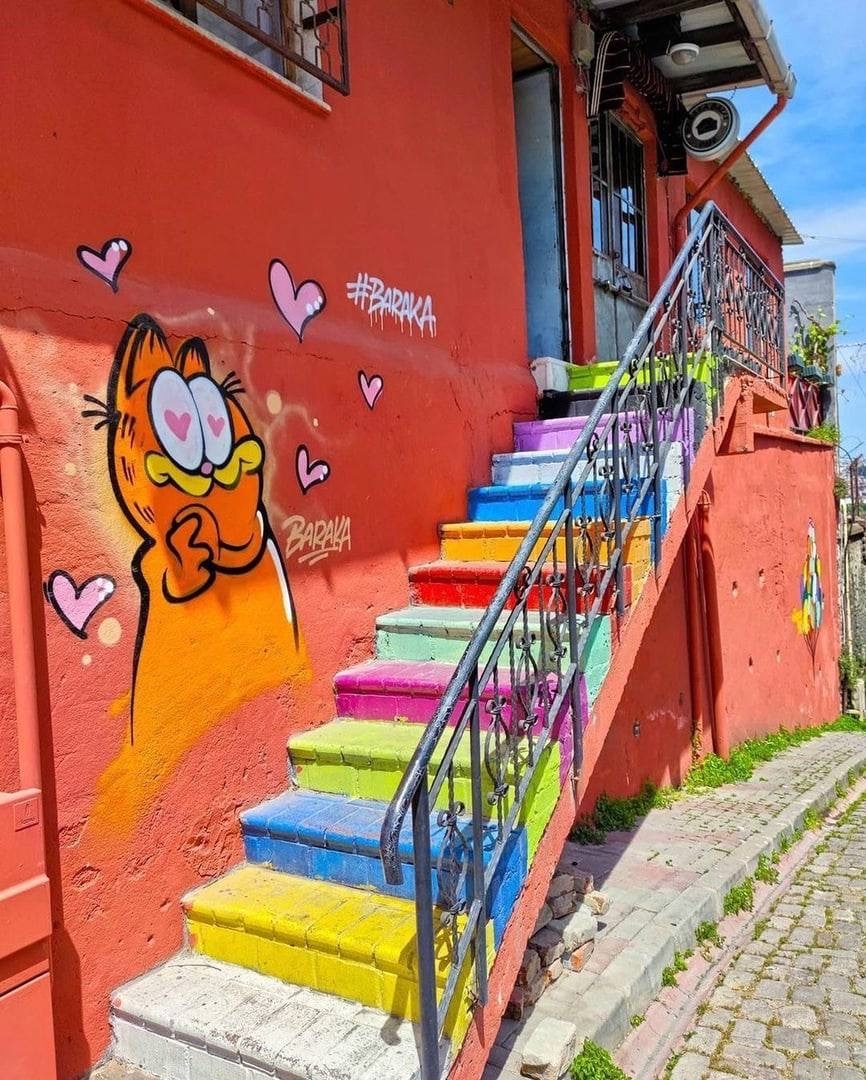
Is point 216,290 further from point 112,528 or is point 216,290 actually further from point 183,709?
point 183,709

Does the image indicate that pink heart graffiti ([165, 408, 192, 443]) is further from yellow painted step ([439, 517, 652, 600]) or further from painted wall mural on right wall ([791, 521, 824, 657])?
painted wall mural on right wall ([791, 521, 824, 657])

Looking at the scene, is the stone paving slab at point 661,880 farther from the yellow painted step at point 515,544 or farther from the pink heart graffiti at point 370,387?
the pink heart graffiti at point 370,387

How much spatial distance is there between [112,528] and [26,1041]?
5.38ft

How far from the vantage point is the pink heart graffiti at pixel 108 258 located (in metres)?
3.15

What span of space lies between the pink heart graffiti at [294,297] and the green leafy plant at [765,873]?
448 cm

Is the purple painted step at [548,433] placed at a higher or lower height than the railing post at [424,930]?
higher

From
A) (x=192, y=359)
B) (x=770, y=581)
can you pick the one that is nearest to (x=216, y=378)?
(x=192, y=359)

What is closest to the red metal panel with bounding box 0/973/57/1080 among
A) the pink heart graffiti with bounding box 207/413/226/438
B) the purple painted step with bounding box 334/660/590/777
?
the purple painted step with bounding box 334/660/590/777

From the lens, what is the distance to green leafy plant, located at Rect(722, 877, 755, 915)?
205 inches

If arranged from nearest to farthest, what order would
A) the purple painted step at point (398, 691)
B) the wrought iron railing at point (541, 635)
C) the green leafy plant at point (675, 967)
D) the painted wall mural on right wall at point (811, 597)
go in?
the wrought iron railing at point (541, 635) < the purple painted step at point (398, 691) < the green leafy plant at point (675, 967) < the painted wall mural on right wall at point (811, 597)

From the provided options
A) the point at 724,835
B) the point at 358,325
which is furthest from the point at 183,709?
the point at 724,835

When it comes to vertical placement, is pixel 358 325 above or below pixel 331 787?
above

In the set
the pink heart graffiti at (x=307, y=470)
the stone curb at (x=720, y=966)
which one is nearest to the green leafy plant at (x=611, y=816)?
the stone curb at (x=720, y=966)

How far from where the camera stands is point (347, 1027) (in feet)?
9.25
